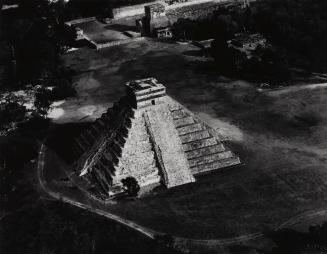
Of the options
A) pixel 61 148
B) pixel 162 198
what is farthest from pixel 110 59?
pixel 162 198

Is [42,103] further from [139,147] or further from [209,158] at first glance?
[209,158]

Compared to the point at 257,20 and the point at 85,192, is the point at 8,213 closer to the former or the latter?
the point at 85,192

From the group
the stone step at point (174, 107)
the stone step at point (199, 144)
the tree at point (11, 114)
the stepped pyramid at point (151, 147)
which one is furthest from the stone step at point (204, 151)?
the tree at point (11, 114)

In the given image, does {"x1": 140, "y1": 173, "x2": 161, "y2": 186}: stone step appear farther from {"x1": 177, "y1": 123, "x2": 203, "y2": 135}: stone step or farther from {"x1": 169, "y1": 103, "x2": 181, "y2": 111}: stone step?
{"x1": 169, "y1": 103, "x2": 181, "y2": 111}: stone step

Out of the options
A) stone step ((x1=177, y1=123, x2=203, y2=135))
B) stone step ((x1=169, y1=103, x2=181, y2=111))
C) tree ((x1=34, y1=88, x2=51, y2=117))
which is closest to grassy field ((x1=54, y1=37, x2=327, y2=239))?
tree ((x1=34, y1=88, x2=51, y2=117))

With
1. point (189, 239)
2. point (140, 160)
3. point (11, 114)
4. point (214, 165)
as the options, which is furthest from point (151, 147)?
point (11, 114)

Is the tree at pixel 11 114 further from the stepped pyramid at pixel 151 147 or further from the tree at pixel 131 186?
the tree at pixel 131 186
